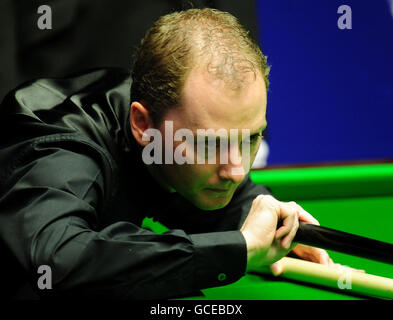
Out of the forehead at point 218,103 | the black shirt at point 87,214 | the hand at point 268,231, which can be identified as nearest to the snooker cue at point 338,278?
the hand at point 268,231

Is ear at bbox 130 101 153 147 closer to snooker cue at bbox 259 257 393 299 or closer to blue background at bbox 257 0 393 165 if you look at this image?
snooker cue at bbox 259 257 393 299

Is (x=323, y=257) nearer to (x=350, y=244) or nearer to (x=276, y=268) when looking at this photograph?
(x=276, y=268)

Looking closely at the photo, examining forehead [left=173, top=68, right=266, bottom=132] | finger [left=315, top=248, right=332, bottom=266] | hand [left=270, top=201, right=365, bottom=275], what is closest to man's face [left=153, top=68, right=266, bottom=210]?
forehead [left=173, top=68, right=266, bottom=132]

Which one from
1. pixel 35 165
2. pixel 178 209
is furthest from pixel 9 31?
pixel 35 165

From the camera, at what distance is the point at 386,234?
83.2 inches

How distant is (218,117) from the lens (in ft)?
4.96

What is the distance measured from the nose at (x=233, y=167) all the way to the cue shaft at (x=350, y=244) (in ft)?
0.76

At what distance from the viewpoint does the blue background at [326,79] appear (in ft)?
11.1

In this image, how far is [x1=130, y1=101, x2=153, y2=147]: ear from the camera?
66.1 inches

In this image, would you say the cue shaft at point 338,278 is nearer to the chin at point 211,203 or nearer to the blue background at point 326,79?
the chin at point 211,203

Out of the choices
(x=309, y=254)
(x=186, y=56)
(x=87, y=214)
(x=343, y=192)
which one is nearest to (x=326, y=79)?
(x=343, y=192)

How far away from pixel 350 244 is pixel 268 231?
20cm

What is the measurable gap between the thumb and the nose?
324 mm
